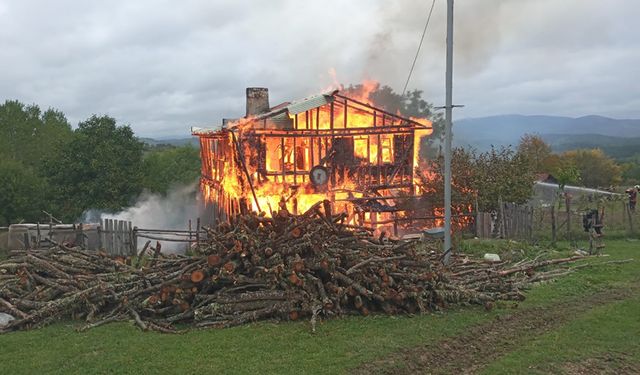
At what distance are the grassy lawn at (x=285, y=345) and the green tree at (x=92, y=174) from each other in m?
27.1

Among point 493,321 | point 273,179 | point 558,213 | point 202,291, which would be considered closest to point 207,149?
point 273,179

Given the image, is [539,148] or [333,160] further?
[539,148]

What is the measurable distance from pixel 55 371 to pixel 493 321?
7.70 metres

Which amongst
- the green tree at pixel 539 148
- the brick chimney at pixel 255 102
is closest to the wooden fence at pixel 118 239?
the brick chimney at pixel 255 102

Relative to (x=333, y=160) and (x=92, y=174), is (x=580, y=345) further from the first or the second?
(x=92, y=174)

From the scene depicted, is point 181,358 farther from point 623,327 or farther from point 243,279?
point 623,327

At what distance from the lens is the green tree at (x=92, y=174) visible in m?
36.3

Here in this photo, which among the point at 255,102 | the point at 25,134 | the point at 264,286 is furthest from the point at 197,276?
the point at 25,134

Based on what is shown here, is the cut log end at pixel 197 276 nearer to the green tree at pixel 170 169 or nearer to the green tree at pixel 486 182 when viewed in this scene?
the green tree at pixel 486 182

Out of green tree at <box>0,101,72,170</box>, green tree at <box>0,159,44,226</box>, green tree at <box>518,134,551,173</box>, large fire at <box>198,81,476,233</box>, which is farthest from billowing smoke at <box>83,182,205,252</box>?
green tree at <box>518,134,551,173</box>

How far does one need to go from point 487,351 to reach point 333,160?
15985mm

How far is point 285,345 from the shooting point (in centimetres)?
921

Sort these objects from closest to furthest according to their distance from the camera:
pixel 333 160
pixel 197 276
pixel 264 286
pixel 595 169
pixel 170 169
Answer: pixel 197 276 → pixel 264 286 → pixel 333 160 → pixel 170 169 → pixel 595 169

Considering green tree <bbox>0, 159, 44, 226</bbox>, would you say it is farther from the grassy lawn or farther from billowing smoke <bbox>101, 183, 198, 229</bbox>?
the grassy lawn
